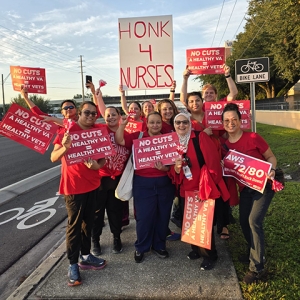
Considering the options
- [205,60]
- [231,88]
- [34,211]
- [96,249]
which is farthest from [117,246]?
[205,60]

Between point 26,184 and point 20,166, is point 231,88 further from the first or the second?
point 20,166

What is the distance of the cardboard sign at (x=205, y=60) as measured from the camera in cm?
486

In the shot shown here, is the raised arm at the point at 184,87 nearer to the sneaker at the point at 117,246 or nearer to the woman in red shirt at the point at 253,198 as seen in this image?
the woman in red shirt at the point at 253,198

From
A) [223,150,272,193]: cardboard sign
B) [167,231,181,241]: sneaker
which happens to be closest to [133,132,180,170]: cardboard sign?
[223,150,272,193]: cardboard sign

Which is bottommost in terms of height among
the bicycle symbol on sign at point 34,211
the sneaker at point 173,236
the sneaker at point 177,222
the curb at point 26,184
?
the bicycle symbol on sign at point 34,211

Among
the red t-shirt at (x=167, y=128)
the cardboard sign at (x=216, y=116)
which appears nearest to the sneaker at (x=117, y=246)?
the red t-shirt at (x=167, y=128)

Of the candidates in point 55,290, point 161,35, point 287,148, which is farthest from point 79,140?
point 287,148

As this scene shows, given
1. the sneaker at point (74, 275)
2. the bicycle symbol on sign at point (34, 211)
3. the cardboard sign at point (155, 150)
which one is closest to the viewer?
the sneaker at point (74, 275)

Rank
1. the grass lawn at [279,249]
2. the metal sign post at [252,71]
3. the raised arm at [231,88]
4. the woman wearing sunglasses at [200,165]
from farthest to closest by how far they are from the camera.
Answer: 1. the metal sign post at [252,71]
2. the raised arm at [231,88]
3. the woman wearing sunglasses at [200,165]
4. the grass lawn at [279,249]

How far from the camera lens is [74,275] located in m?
3.13

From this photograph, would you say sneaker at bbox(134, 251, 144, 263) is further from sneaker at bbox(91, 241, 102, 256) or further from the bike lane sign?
the bike lane sign

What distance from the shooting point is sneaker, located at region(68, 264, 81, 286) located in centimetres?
309

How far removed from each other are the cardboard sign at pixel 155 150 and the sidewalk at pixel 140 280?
1157 millimetres

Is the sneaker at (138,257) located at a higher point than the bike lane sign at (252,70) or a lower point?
lower
